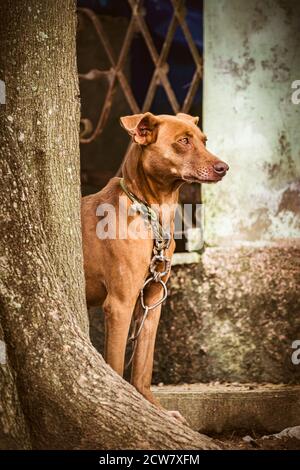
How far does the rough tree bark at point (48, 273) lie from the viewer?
372 centimetres

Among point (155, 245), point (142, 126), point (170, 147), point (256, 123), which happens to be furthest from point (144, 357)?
point (256, 123)

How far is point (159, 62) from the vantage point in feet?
22.5

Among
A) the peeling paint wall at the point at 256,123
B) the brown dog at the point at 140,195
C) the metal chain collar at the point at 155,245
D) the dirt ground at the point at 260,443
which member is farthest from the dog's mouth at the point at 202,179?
the peeling paint wall at the point at 256,123

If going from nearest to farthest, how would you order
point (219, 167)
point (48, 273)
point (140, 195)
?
point (48, 273) < point (219, 167) < point (140, 195)

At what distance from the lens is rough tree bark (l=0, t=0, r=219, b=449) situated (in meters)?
→ 3.72

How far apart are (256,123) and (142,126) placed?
1735 millimetres

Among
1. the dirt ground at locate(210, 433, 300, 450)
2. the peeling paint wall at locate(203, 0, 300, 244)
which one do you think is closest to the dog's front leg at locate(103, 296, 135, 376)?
the dirt ground at locate(210, 433, 300, 450)

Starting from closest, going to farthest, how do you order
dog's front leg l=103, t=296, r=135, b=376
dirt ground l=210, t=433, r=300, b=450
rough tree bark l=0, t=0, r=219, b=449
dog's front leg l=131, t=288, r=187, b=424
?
rough tree bark l=0, t=0, r=219, b=449
dirt ground l=210, t=433, r=300, b=450
dog's front leg l=103, t=296, r=135, b=376
dog's front leg l=131, t=288, r=187, b=424

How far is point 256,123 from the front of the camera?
20.5 feet

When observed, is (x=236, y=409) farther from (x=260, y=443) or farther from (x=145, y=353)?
(x=145, y=353)

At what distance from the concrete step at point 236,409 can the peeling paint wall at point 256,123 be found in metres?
1.21

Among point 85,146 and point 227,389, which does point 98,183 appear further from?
point 227,389

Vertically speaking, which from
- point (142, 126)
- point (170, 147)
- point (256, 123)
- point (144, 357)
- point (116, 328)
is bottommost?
point (144, 357)

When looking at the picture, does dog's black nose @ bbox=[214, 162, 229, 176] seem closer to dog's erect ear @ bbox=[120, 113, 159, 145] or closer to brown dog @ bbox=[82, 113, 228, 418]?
brown dog @ bbox=[82, 113, 228, 418]
